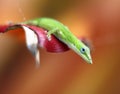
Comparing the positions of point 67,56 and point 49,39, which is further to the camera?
point 67,56

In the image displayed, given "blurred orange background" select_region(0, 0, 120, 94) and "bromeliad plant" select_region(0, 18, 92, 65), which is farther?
"blurred orange background" select_region(0, 0, 120, 94)

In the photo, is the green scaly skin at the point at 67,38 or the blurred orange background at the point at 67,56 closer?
the green scaly skin at the point at 67,38

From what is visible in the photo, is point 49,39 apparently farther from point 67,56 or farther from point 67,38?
point 67,56

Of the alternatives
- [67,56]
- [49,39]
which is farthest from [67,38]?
[67,56]

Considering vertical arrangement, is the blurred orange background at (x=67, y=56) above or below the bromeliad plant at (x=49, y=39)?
above

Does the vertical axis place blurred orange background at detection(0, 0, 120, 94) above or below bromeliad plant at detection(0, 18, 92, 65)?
above
